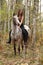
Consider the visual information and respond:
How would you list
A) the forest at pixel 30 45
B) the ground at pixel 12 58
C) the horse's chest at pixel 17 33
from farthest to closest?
the horse's chest at pixel 17 33 → the forest at pixel 30 45 → the ground at pixel 12 58

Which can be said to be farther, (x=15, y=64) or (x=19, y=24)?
(x=19, y=24)

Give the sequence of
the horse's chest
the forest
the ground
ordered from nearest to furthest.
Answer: the ground → the forest → the horse's chest

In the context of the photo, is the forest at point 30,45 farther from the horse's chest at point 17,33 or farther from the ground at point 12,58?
the horse's chest at point 17,33

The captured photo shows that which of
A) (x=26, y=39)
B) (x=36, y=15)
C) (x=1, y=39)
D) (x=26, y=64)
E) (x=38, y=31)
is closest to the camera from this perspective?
(x=26, y=64)

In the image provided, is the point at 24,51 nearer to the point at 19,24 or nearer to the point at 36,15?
the point at 19,24

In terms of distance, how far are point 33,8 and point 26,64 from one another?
6.34 m

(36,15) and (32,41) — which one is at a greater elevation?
(36,15)

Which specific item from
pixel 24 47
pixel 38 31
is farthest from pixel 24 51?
pixel 38 31

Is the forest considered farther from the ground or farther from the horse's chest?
the horse's chest

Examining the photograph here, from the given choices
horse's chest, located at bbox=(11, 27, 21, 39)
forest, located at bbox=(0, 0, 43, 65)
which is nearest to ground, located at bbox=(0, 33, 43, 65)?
forest, located at bbox=(0, 0, 43, 65)

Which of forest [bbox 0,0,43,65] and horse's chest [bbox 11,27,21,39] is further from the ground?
horse's chest [bbox 11,27,21,39]

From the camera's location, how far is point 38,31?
15469 millimetres

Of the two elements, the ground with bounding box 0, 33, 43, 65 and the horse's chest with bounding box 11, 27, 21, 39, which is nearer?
the ground with bounding box 0, 33, 43, 65

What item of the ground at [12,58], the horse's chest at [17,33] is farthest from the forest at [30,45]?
the horse's chest at [17,33]
